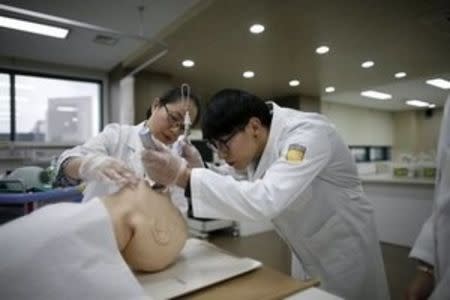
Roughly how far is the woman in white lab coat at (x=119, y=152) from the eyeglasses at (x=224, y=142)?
191mm

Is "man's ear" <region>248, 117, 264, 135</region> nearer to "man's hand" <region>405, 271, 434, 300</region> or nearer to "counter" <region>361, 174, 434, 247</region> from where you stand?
"man's hand" <region>405, 271, 434, 300</region>

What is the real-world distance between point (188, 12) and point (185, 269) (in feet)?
6.34

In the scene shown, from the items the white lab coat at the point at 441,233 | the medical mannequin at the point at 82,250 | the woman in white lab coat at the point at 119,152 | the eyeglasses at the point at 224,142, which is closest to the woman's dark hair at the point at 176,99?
A: the woman in white lab coat at the point at 119,152

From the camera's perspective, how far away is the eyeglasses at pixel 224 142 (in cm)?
83

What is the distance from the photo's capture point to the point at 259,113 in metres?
0.89

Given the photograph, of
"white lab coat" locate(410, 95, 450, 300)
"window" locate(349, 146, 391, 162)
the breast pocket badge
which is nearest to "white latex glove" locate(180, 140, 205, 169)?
the breast pocket badge

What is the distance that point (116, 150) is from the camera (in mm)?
1181

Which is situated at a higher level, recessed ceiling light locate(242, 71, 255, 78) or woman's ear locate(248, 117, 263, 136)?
recessed ceiling light locate(242, 71, 255, 78)

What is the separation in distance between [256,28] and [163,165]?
6.59ft

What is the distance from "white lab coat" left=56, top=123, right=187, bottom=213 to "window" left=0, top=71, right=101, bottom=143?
117 mm

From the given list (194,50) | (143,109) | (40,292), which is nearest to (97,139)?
(143,109)

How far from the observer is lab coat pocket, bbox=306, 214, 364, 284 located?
0.89 meters

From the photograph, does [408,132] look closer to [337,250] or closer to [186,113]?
[337,250]

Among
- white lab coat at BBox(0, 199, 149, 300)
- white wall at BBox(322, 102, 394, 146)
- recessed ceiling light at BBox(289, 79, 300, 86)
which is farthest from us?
white wall at BBox(322, 102, 394, 146)
